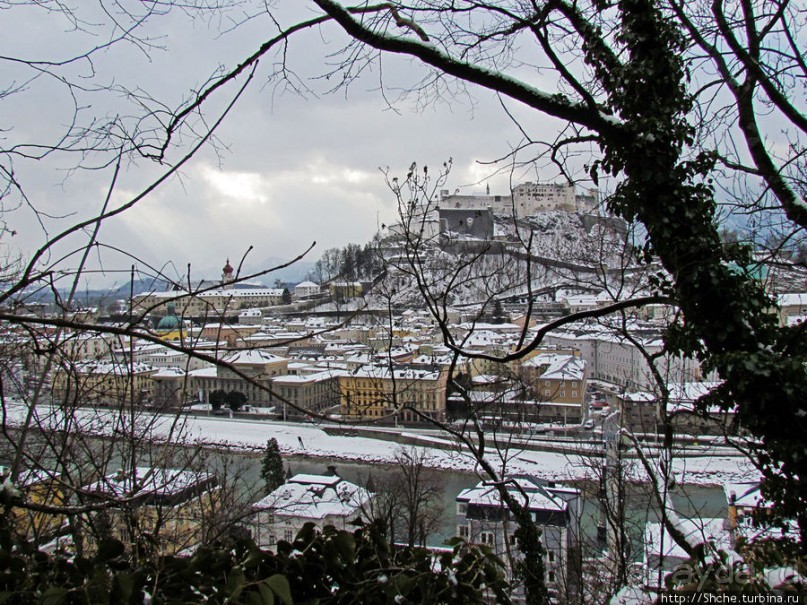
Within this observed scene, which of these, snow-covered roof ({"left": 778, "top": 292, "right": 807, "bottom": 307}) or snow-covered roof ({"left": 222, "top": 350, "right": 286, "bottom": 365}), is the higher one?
snow-covered roof ({"left": 778, "top": 292, "right": 807, "bottom": 307})

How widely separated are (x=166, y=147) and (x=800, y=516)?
4.60 ft

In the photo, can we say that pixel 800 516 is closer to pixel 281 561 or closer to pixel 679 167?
pixel 679 167

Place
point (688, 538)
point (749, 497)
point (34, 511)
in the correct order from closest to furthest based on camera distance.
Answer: point (34, 511), point (688, 538), point (749, 497)

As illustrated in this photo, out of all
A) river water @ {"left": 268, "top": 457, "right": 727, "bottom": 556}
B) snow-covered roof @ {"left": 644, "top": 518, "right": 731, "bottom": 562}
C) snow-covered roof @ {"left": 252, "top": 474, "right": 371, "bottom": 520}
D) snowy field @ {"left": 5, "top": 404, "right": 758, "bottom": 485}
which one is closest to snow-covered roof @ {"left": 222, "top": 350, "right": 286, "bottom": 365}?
snow-covered roof @ {"left": 644, "top": 518, "right": 731, "bottom": 562}

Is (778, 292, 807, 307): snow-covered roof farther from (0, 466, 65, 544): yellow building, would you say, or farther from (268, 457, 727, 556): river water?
(268, 457, 727, 556): river water

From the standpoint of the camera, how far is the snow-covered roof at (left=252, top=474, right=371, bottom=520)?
6520 millimetres

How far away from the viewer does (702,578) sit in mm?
725

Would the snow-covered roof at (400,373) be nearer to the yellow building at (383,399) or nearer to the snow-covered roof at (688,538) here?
the yellow building at (383,399)

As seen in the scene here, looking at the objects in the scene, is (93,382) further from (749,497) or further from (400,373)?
(749,497)

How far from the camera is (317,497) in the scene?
7.37 m

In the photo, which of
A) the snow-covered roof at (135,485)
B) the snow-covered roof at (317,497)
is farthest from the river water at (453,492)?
the snow-covered roof at (135,485)

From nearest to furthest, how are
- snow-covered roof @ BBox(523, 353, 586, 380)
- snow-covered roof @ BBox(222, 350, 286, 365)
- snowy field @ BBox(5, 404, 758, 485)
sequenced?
1. snow-covered roof @ BBox(222, 350, 286, 365)
2. snowy field @ BBox(5, 404, 758, 485)
3. snow-covered roof @ BBox(523, 353, 586, 380)

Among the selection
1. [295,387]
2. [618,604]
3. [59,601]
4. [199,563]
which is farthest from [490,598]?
[295,387]

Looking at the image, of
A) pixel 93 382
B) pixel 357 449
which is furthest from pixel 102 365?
pixel 357 449
